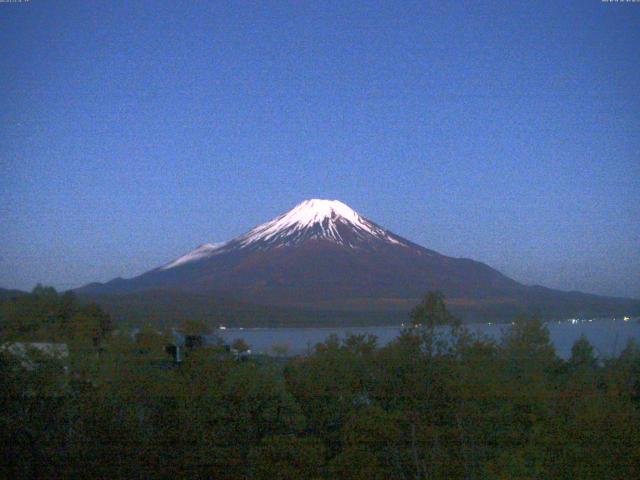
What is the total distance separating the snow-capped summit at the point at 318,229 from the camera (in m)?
18.2

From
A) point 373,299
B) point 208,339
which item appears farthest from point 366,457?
point 373,299

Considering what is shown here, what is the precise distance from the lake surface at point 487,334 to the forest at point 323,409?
0.18m

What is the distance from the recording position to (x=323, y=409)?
5.28 meters

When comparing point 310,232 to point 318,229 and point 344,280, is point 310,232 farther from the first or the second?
point 344,280

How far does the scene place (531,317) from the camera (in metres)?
6.96

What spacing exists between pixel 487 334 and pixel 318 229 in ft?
45.8

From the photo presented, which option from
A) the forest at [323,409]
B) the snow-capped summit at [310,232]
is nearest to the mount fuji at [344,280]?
the snow-capped summit at [310,232]

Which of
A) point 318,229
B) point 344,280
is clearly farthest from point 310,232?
point 344,280

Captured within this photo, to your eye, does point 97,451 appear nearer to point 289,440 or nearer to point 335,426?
point 289,440

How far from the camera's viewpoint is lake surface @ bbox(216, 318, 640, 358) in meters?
6.33

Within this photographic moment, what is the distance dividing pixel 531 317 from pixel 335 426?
9.93ft

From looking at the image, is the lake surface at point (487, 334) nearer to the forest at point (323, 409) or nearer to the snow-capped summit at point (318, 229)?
the forest at point (323, 409)

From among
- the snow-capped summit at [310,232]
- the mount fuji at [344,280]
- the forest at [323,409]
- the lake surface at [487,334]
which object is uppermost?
the snow-capped summit at [310,232]

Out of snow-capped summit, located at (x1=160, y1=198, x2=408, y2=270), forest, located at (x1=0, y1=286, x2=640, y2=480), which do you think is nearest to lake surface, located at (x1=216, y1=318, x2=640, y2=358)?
forest, located at (x1=0, y1=286, x2=640, y2=480)
